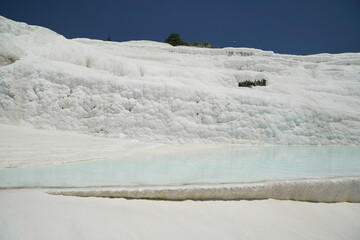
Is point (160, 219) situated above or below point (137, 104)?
below

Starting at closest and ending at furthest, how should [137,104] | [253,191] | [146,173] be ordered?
[253,191] < [146,173] < [137,104]

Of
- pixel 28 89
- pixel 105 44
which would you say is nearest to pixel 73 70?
pixel 28 89

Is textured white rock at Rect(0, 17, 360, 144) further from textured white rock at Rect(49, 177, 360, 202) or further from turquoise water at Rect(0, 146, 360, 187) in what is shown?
textured white rock at Rect(49, 177, 360, 202)

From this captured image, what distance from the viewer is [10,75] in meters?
6.96

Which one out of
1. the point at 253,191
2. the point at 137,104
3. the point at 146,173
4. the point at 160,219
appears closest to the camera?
the point at 160,219

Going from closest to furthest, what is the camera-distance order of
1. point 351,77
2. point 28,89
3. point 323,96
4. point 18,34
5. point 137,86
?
point 28,89 → point 137,86 → point 18,34 → point 323,96 → point 351,77

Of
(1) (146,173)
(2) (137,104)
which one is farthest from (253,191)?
(2) (137,104)

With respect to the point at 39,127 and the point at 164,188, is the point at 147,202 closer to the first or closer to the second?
the point at 164,188

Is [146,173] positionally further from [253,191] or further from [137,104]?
[137,104]

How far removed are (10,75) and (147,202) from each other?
6.57 m

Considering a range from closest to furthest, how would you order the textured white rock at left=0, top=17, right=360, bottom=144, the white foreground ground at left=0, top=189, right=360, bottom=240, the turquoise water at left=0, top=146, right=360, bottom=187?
the white foreground ground at left=0, top=189, right=360, bottom=240 → the turquoise water at left=0, top=146, right=360, bottom=187 → the textured white rock at left=0, top=17, right=360, bottom=144

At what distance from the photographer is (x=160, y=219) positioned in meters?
1.99

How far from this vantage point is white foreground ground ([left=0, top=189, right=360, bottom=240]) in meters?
1.67

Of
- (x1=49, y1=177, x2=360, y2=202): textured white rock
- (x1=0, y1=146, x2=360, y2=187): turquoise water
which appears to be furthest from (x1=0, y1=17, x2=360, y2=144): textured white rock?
(x1=49, y1=177, x2=360, y2=202): textured white rock
